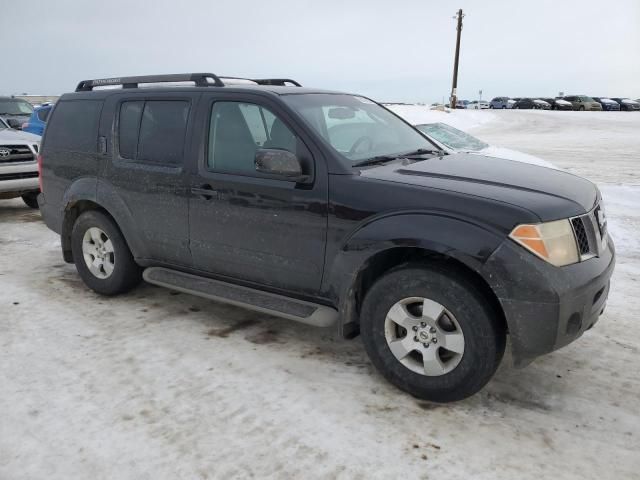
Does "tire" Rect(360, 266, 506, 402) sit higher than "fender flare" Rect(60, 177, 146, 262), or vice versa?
"fender flare" Rect(60, 177, 146, 262)

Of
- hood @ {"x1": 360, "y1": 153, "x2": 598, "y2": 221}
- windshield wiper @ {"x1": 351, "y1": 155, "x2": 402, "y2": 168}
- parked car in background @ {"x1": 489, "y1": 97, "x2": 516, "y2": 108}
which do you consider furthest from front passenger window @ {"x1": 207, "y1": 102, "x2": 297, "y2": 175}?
parked car in background @ {"x1": 489, "y1": 97, "x2": 516, "y2": 108}

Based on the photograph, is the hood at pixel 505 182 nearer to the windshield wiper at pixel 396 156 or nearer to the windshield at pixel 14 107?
the windshield wiper at pixel 396 156

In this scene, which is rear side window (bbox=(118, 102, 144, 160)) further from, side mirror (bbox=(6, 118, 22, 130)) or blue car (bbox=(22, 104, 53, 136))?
side mirror (bbox=(6, 118, 22, 130))

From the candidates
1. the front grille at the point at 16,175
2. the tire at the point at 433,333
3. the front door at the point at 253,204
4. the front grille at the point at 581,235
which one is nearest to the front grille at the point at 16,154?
the front grille at the point at 16,175

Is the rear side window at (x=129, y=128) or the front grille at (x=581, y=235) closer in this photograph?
the front grille at (x=581, y=235)

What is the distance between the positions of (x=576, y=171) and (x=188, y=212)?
1158 centimetres

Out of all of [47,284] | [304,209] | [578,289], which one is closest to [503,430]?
[578,289]

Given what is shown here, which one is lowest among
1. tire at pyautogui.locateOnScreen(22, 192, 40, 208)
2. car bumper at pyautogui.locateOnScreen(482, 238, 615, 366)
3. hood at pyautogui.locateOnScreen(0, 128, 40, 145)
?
tire at pyautogui.locateOnScreen(22, 192, 40, 208)

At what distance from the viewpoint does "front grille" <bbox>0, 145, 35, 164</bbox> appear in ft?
28.2

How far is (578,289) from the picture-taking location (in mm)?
2967

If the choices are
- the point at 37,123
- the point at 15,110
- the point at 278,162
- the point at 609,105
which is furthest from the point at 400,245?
the point at 609,105

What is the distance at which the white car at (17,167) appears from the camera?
8430 millimetres

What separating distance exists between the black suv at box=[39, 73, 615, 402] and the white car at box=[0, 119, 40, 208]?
3952mm

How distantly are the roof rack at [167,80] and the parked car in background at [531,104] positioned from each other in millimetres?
52656
